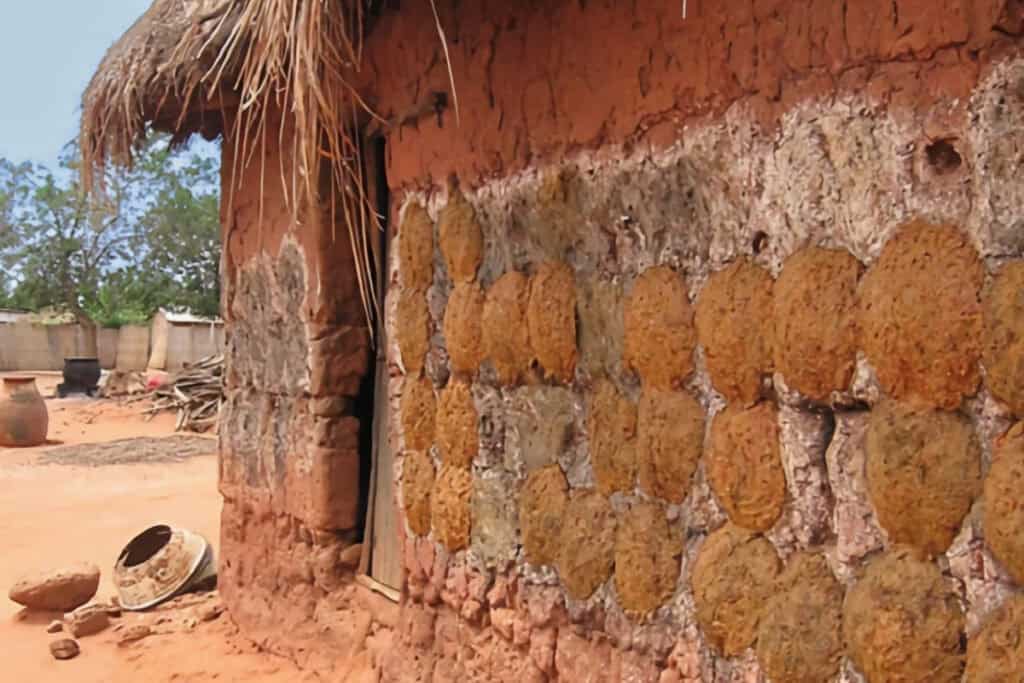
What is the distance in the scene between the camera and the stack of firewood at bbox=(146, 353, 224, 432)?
14.4m

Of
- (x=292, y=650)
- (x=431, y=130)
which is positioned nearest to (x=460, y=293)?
(x=431, y=130)

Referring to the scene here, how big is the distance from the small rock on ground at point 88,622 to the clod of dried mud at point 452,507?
2824 millimetres

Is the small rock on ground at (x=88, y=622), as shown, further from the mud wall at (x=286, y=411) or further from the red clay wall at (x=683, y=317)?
the red clay wall at (x=683, y=317)

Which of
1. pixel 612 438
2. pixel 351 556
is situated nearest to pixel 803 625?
pixel 612 438

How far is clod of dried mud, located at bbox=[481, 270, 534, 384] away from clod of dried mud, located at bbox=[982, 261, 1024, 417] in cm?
132

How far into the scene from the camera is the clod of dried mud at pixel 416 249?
3213 mm

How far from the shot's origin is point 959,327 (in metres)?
1.61

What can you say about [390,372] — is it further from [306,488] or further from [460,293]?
[306,488]

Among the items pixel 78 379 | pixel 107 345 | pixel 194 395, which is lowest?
pixel 194 395

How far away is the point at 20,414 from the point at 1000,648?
13194 mm

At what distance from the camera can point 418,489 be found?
325cm

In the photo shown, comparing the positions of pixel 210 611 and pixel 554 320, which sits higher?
pixel 554 320

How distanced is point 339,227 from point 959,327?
2984mm

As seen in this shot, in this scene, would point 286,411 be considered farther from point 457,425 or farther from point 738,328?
point 738,328
